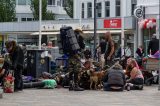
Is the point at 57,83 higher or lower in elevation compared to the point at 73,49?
lower

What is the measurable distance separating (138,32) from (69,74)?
31.3 metres

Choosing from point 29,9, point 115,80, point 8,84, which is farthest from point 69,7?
point 8,84

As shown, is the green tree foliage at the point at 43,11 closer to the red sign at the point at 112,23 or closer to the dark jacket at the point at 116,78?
the red sign at the point at 112,23

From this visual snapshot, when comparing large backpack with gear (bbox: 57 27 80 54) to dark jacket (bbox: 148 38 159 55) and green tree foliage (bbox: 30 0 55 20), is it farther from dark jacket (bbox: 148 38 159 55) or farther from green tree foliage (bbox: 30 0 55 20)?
green tree foliage (bbox: 30 0 55 20)

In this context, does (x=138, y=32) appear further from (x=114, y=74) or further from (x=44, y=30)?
(x=114, y=74)

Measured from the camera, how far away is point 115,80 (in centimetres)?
1888

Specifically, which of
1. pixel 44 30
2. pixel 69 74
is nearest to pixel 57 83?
pixel 69 74

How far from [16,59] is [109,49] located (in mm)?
5053

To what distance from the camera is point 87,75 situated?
1955 cm

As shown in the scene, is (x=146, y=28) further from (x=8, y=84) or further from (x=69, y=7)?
(x=69, y=7)

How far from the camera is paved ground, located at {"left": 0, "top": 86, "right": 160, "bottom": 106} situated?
582 inches

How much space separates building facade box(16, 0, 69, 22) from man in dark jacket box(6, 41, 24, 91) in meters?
61.6

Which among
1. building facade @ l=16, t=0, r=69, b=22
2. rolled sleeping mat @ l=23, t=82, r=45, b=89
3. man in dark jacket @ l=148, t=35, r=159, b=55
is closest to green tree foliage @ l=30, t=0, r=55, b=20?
building facade @ l=16, t=0, r=69, b=22

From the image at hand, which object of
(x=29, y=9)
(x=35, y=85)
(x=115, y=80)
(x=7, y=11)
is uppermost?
(x=29, y=9)
